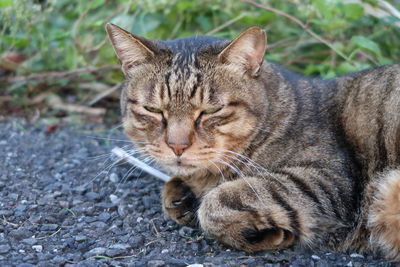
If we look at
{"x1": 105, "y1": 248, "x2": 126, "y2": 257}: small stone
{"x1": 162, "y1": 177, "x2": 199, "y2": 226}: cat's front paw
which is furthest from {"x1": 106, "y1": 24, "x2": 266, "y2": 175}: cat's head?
{"x1": 105, "y1": 248, "x2": 126, "y2": 257}: small stone

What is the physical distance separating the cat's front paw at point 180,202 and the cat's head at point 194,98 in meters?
0.19

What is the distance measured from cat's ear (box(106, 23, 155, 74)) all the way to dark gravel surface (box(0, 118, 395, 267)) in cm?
75

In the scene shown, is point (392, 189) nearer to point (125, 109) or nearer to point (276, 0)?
point (125, 109)

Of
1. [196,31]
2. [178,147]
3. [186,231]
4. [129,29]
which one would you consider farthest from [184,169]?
[196,31]

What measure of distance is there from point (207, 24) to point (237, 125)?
2.10m

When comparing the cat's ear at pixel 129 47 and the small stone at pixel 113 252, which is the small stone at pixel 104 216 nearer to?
the small stone at pixel 113 252

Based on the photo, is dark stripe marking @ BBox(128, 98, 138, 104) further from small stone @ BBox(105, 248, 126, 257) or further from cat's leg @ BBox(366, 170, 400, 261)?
cat's leg @ BBox(366, 170, 400, 261)

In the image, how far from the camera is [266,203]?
8.50ft

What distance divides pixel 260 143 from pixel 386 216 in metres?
0.73

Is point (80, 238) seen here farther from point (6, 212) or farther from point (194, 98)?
point (194, 98)

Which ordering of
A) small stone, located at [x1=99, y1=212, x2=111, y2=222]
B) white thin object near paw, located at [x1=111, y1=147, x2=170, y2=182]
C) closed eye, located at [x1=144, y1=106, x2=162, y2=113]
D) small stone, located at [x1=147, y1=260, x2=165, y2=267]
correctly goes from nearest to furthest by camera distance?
small stone, located at [x1=147, y1=260, x2=165, y2=267], closed eye, located at [x1=144, y1=106, x2=162, y2=113], small stone, located at [x1=99, y1=212, x2=111, y2=222], white thin object near paw, located at [x1=111, y1=147, x2=170, y2=182]

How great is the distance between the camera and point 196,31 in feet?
15.5

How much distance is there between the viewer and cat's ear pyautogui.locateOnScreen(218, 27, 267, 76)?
281 centimetres

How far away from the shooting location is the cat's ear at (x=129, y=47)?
2.94m
